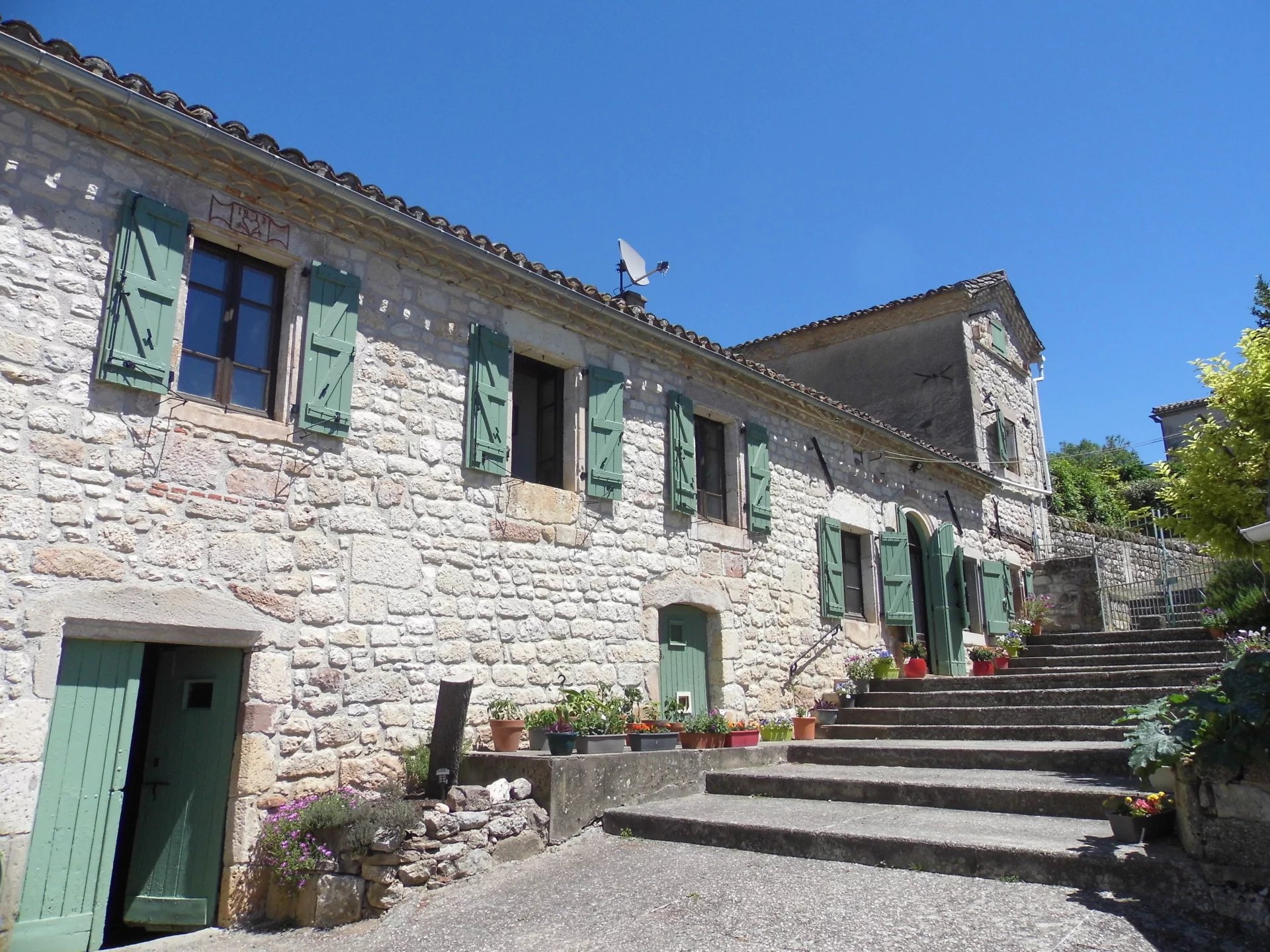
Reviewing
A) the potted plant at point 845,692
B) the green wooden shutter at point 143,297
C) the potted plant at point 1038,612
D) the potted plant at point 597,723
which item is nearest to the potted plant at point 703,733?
the potted plant at point 597,723

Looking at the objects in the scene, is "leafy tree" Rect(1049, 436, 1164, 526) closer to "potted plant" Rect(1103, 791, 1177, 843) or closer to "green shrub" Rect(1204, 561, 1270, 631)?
"green shrub" Rect(1204, 561, 1270, 631)

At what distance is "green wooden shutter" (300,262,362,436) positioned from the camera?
6125 millimetres

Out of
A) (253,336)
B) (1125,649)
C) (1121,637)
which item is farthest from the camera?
(1121,637)

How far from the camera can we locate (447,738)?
5.96m

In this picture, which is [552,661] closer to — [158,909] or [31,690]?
[158,909]

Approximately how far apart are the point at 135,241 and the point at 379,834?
12.6ft

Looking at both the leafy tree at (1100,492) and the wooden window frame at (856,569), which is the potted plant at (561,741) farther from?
the leafy tree at (1100,492)

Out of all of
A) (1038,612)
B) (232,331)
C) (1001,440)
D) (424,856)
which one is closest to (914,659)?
(1038,612)

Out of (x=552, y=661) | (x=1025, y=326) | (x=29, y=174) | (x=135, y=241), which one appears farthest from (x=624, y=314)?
(x=1025, y=326)

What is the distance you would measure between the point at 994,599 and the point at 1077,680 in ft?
14.9

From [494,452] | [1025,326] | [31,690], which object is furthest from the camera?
[1025,326]

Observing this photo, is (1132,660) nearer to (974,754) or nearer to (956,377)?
(974,754)

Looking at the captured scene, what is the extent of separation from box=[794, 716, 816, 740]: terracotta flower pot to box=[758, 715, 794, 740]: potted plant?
0.06m

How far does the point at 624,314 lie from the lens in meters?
8.31
